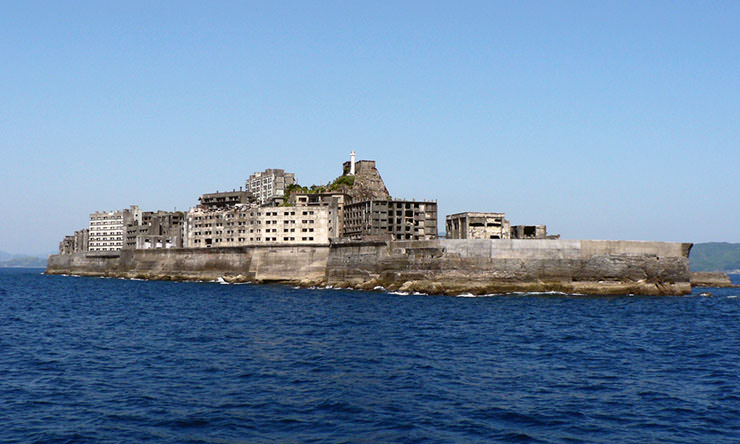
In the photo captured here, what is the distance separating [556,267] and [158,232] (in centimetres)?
12519

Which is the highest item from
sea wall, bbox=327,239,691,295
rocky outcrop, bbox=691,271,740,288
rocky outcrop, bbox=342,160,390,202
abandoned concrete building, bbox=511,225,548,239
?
rocky outcrop, bbox=342,160,390,202

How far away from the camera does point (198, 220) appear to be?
153m

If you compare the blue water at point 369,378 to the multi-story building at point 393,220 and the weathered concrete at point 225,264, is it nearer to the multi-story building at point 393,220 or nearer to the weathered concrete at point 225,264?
the weathered concrete at point 225,264

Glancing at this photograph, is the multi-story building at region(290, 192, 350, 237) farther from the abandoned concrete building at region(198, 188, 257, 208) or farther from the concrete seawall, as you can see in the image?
the concrete seawall

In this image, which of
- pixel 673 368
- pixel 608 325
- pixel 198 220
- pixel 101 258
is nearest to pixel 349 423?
pixel 673 368

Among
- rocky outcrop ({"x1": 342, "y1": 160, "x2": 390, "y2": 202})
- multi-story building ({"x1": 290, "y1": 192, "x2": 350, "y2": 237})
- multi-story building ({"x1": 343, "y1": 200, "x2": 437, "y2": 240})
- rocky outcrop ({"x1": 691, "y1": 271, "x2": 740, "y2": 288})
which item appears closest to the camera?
multi-story building ({"x1": 343, "y1": 200, "x2": 437, "y2": 240})

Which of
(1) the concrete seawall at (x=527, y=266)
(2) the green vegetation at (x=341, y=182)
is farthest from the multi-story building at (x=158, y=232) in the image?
(1) the concrete seawall at (x=527, y=266)

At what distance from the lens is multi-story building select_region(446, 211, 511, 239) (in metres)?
126

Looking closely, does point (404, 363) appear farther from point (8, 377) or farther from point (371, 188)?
point (371, 188)

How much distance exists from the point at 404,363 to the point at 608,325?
25.8 metres

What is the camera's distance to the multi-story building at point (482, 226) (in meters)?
126

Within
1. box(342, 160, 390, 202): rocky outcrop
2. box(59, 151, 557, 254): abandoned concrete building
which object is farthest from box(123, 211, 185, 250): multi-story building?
box(342, 160, 390, 202): rocky outcrop

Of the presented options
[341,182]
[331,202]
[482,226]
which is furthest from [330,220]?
[482,226]

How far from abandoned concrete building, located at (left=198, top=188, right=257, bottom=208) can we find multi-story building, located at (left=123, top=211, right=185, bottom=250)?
7.69 metres
